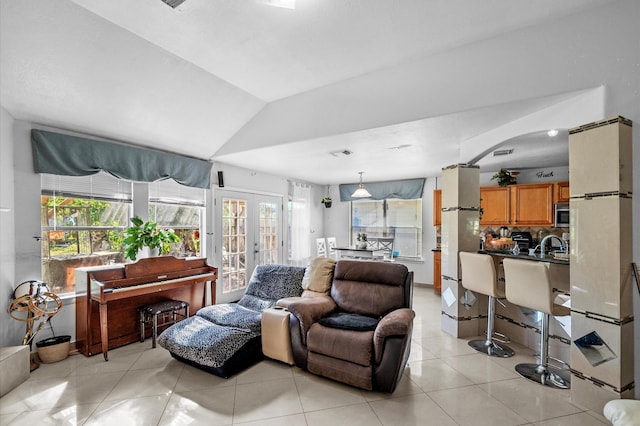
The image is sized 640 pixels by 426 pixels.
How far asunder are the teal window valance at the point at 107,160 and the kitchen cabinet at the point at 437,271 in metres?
4.57

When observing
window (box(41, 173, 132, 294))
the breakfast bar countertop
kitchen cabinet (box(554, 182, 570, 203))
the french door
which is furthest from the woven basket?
kitchen cabinet (box(554, 182, 570, 203))

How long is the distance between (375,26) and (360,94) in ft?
2.61

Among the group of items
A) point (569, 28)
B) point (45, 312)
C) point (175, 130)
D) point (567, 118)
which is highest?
point (569, 28)

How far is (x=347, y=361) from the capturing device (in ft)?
8.10

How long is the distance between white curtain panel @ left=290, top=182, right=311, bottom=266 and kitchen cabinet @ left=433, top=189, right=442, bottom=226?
9.28ft

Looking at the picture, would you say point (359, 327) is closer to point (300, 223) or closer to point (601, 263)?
point (601, 263)

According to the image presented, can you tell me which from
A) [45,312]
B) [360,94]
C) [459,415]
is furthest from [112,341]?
[360,94]

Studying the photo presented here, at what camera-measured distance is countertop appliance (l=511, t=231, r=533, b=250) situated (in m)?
5.34

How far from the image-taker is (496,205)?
552 centimetres

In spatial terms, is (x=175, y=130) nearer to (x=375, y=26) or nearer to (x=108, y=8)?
(x=108, y=8)

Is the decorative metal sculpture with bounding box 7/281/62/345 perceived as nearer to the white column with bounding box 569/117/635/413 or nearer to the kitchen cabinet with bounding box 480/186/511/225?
the white column with bounding box 569/117/635/413

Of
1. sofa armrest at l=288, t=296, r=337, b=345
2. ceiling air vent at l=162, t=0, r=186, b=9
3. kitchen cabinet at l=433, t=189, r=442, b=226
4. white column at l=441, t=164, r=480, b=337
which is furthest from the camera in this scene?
→ kitchen cabinet at l=433, t=189, r=442, b=226

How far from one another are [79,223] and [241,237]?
239 centimetres

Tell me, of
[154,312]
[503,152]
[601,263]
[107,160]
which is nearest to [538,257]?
[601,263]
